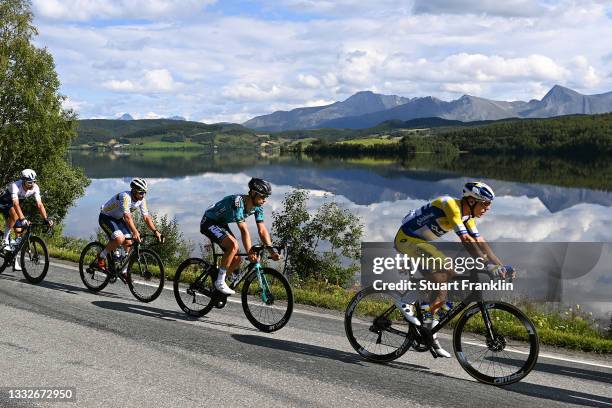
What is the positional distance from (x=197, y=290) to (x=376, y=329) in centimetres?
367

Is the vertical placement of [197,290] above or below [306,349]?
above

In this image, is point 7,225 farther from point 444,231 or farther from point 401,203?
point 401,203

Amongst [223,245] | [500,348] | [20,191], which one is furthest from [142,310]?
[500,348]

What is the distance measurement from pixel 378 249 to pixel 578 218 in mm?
48050

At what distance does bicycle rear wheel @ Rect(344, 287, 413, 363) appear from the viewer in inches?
303

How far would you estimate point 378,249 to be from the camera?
30.6 metres

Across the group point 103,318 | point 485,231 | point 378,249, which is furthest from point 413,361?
point 485,231

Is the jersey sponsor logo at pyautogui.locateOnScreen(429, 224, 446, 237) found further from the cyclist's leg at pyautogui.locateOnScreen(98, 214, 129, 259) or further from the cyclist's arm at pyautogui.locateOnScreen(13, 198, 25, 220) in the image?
the cyclist's arm at pyautogui.locateOnScreen(13, 198, 25, 220)

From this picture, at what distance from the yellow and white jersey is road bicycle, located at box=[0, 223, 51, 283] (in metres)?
8.52

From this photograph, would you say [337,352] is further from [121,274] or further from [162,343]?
[121,274]

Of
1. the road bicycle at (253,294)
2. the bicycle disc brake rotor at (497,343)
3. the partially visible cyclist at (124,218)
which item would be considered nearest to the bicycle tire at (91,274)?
the partially visible cyclist at (124,218)

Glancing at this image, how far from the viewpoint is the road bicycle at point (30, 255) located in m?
12.2

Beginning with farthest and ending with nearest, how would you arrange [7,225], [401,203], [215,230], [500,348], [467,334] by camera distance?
[401,203]
[7,225]
[215,230]
[467,334]
[500,348]

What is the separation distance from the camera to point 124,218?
438 inches
